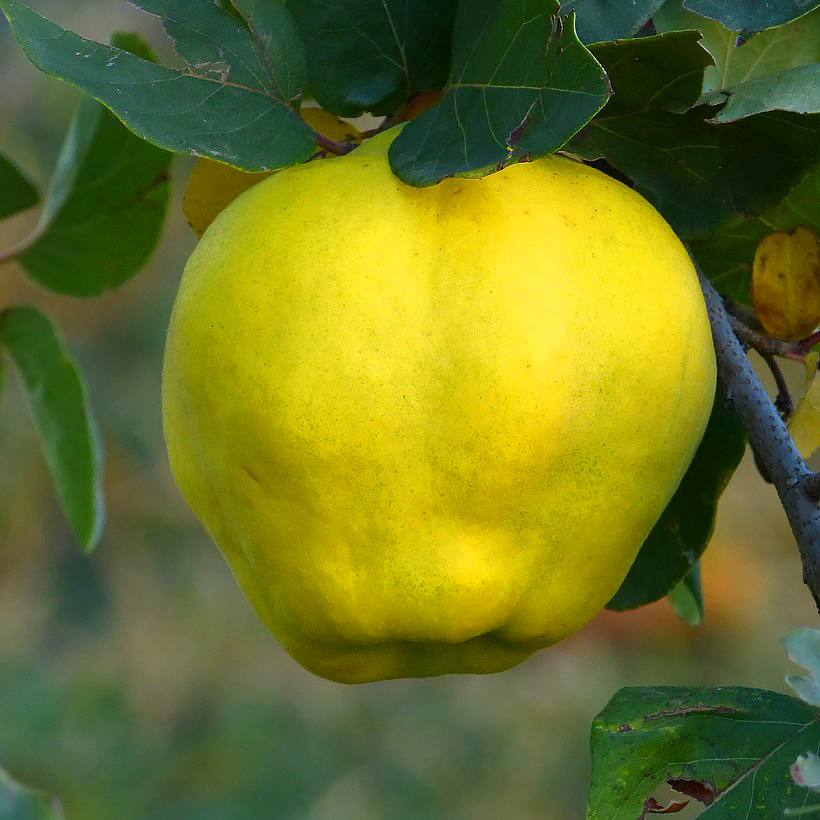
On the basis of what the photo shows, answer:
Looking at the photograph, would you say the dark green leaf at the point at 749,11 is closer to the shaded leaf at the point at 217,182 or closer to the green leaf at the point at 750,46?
the green leaf at the point at 750,46

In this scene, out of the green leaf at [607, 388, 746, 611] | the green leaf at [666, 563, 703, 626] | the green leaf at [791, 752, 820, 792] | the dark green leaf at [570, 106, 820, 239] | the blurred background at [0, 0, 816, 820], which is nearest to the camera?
the green leaf at [791, 752, 820, 792]

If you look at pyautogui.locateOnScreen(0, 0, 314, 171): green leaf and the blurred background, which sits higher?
pyautogui.locateOnScreen(0, 0, 314, 171): green leaf

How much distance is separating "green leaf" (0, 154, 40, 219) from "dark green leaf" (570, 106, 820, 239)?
544mm

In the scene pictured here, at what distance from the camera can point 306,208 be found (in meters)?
0.56

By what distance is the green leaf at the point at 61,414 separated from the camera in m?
0.93

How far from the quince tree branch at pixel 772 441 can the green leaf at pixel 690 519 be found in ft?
0.29

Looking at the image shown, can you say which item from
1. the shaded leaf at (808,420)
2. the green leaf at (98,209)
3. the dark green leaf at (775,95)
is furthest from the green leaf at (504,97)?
the green leaf at (98,209)

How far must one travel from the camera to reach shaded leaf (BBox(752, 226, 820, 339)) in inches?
26.0

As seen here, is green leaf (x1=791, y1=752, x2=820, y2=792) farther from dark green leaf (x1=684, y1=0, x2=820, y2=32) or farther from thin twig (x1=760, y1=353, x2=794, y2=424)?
dark green leaf (x1=684, y1=0, x2=820, y2=32)

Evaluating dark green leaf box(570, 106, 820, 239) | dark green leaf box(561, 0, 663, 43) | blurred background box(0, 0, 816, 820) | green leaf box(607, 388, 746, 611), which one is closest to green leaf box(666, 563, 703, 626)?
green leaf box(607, 388, 746, 611)

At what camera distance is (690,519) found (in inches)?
30.4

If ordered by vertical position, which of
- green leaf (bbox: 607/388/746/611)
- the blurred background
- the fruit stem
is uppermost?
the fruit stem

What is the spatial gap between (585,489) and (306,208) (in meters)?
0.19

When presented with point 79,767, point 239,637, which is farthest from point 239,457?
point 239,637
